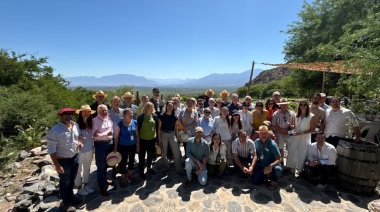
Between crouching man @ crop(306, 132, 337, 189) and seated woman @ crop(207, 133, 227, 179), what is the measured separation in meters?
1.96

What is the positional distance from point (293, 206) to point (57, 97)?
13.0 metres

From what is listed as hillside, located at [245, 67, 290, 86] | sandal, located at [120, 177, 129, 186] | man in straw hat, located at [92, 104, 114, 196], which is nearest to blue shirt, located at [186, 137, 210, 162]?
sandal, located at [120, 177, 129, 186]

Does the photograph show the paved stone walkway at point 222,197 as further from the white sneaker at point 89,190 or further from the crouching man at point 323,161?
the crouching man at point 323,161

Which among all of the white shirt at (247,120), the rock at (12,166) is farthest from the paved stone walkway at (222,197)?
the rock at (12,166)

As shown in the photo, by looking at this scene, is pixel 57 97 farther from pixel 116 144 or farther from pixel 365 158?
pixel 365 158

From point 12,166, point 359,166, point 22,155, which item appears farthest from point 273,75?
point 12,166

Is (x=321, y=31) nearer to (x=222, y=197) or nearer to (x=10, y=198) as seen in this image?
(x=222, y=197)

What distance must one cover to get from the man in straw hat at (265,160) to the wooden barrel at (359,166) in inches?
51.7

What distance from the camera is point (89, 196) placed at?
473 cm

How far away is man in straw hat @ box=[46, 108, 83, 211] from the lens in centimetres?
380

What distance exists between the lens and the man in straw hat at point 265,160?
5.07 metres

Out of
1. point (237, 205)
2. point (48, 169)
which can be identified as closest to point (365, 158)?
point (237, 205)

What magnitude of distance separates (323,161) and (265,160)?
1272 mm

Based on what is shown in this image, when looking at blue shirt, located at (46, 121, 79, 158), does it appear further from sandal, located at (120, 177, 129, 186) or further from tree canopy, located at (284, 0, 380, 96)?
tree canopy, located at (284, 0, 380, 96)
